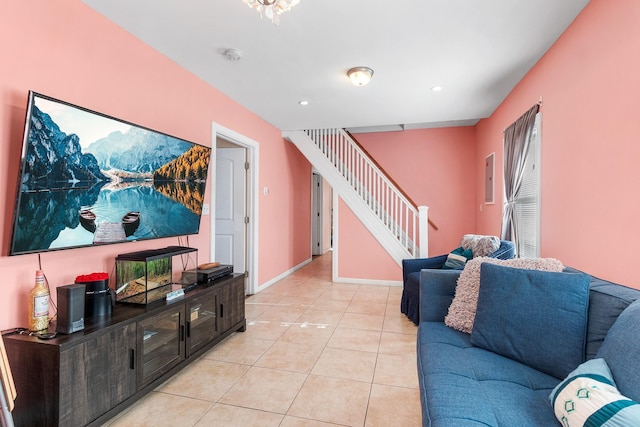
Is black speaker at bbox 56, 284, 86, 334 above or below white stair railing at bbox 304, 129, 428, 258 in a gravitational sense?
below

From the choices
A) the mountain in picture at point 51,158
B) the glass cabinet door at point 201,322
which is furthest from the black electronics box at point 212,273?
the mountain in picture at point 51,158

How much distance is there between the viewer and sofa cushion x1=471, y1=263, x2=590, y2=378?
1.36m

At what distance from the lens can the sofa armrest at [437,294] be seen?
2.04 m

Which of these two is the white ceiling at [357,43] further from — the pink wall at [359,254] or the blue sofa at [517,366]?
the pink wall at [359,254]

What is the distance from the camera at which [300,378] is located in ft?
7.32

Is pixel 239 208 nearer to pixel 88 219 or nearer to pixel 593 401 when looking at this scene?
pixel 88 219

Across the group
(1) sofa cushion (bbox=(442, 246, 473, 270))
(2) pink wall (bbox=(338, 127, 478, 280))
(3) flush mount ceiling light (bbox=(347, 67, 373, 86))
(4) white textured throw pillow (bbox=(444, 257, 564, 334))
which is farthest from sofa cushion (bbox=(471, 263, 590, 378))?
(2) pink wall (bbox=(338, 127, 478, 280))

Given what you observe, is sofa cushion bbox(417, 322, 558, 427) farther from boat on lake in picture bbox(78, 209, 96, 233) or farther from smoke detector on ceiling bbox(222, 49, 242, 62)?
smoke detector on ceiling bbox(222, 49, 242, 62)

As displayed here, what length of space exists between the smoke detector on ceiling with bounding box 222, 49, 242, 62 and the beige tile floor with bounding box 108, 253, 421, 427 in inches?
99.5

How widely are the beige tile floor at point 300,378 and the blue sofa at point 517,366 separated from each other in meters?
0.57

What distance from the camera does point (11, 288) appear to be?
161 cm

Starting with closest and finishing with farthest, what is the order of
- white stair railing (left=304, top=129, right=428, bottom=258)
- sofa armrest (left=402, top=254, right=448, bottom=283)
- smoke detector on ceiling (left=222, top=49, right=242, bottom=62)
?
smoke detector on ceiling (left=222, top=49, right=242, bottom=62), sofa armrest (left=402, top=254, right=448, bottom=283), white stair railing (left=304, top=129, right=428, bottom=258)

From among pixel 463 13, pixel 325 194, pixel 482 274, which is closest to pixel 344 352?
pixel 482 274

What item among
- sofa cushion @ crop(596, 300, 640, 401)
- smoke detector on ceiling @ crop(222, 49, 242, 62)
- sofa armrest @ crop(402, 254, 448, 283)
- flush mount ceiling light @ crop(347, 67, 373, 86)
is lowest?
sofa armrest @ crop(402, 254, 448, 283)
